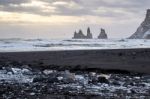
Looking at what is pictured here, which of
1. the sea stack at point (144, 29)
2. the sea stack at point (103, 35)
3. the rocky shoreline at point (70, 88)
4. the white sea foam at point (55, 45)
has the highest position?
the rocky shoreline at point (70, 88)

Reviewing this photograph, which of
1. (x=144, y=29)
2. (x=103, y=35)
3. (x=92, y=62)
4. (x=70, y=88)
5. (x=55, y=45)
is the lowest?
(x=103, y=35)

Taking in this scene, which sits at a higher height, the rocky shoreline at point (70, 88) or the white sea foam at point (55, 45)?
the rocky shoreline at point (70, 88)

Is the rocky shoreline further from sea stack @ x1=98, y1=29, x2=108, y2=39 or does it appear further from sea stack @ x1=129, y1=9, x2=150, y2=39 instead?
sea stack @ x1=98, y1=29, x2=108, y2=39

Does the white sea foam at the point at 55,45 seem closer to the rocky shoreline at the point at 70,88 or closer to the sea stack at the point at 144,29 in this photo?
the rocky shoreline at the point at 70,88

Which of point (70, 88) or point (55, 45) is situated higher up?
point (70, 88)

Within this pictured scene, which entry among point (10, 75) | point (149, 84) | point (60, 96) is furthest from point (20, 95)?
point (10, 75)

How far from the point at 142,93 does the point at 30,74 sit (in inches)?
288

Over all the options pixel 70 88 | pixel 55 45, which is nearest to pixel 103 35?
pixel 55 45

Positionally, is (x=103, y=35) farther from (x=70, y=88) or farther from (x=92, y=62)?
(x=70, y=88)

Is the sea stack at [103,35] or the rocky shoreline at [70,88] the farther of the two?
the sea stack at [103,35]

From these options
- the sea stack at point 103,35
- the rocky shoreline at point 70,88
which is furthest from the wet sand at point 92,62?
the sea stack at point 103,35

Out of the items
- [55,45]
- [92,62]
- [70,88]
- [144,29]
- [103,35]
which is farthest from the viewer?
[103,35]

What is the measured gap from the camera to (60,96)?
11539 millimetres

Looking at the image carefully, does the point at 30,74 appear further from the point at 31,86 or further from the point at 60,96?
the point at 60,96
